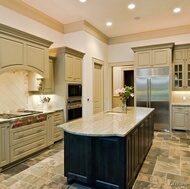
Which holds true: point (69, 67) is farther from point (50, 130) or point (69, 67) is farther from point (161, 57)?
point (161, 57)

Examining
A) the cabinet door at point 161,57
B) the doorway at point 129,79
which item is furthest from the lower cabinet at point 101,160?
the doorway at point 129,79

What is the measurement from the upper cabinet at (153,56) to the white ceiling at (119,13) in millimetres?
804

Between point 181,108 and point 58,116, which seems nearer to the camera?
point 58,116

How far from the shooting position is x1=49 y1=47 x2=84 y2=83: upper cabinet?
14.6 feet

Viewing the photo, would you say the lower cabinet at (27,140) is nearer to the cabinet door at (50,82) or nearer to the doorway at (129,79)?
the cabinet door at (50,82)

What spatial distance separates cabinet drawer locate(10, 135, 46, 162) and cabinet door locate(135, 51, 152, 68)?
150 inches

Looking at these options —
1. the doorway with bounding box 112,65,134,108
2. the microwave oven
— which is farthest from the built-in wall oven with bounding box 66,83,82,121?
the doorway with bounding box 112,65,134,108

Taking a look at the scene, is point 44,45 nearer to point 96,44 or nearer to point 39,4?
point 39,4

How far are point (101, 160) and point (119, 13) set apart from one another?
4.04 meters

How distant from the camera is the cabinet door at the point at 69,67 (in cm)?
448

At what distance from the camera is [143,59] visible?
557cm

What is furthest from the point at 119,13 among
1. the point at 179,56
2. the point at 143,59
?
the point at 179,56

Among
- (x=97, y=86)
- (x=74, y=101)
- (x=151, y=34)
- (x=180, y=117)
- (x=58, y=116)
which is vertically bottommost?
(x=180, y=117)

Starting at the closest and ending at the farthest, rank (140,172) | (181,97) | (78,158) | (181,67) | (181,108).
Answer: (78,158) → (140,172) → (181,108) → (181,67) → (181,97)
